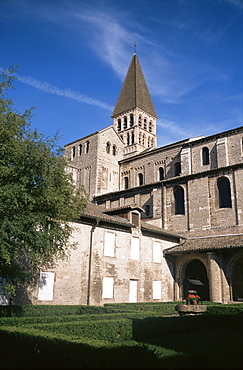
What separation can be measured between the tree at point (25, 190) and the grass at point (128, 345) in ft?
9.07

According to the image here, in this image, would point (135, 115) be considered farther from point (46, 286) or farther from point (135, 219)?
point (46, 286)

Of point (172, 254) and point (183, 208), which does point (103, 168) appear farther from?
point (172, 254)

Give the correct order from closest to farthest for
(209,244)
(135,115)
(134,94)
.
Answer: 1. (209,244)
2. (135,115)
3. (134,94)

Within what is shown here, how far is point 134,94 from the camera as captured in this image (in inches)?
2606

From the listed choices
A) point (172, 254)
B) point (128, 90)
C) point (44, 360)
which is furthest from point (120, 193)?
point (128, 90)

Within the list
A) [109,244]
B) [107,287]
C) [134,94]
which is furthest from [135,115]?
[107,287]

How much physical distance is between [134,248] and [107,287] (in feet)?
13.0

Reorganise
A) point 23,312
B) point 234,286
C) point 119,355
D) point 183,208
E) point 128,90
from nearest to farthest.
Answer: point 119,355, point 23,312, point 234,286, point 183,208, point 128,90

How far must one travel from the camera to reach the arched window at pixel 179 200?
3134cm

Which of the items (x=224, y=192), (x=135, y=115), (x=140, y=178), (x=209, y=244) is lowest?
(x=209, y=244)

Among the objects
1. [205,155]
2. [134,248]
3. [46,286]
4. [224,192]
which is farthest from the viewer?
[205,155]

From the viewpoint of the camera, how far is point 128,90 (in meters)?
67.7

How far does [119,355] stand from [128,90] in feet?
216

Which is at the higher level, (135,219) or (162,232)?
(135,219)
